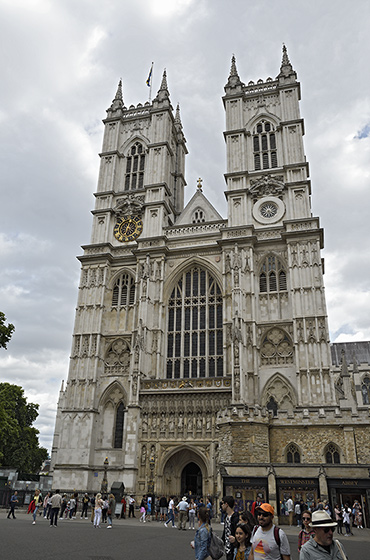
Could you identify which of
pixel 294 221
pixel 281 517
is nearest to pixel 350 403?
pixel 294 221

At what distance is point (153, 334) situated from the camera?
32.2m

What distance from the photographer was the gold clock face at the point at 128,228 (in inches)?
1459

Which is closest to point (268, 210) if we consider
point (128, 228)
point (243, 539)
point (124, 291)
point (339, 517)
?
point (128, 228)

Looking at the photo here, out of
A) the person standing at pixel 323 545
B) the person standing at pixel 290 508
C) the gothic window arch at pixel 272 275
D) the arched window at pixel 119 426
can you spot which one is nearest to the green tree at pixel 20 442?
the arched window at pixel 119 426

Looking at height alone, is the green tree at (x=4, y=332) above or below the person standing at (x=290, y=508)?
above

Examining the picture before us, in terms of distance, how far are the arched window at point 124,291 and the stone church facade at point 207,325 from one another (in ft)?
0.31

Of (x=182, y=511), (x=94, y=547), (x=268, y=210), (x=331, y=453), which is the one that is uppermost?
(x=268, y=210)

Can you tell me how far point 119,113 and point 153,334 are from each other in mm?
22369

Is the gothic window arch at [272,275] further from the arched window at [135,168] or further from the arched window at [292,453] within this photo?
the arched window at [135,168]

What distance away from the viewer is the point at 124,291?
35.6m

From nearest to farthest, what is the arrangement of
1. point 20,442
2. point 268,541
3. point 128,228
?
point 268,541
point 128,228
point 20,442

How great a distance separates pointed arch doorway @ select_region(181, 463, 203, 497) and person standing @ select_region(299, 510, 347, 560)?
27.0 meters

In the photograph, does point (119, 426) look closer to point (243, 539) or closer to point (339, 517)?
point (339, 517)

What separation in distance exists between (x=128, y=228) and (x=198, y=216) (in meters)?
5.83
